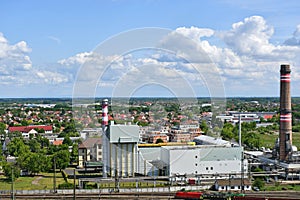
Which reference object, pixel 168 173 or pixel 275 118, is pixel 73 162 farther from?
→ pixel 275 118

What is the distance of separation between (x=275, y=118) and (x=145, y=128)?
22.5 meters

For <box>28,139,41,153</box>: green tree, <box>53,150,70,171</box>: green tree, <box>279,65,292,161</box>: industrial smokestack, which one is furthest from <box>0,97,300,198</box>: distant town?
<box>28,139,41,153</box>: green tree

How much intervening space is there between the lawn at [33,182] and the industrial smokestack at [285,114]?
8326mm

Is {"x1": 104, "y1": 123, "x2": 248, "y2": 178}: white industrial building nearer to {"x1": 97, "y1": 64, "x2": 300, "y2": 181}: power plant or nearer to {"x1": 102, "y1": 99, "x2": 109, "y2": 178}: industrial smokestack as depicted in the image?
{"x1": 97, "y1": 64, "x2": 300, "y2": 181}: power plant

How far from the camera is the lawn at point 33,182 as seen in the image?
1263 centimetres

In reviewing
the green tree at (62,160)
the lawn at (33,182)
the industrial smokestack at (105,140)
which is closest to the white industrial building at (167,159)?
the industrial smokestack at (105,140)

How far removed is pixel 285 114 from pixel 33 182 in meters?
9.71

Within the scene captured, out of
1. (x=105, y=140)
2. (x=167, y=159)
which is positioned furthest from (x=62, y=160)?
(x=167, y=159)

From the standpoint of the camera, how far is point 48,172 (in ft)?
50.8

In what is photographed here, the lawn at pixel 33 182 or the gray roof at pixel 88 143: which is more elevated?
the gray roof at pixel 88 143

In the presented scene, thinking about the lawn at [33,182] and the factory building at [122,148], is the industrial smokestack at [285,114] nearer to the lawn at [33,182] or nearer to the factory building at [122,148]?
the factory building at [122,148]

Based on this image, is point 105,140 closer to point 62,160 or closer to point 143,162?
point 143,162

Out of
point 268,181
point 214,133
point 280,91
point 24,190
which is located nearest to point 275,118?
point 214,133

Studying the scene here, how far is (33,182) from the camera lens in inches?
537
